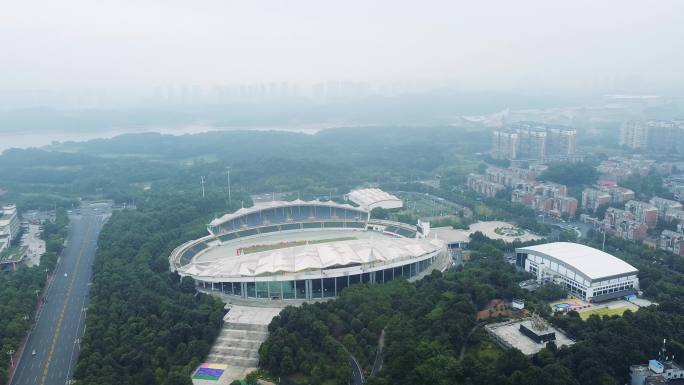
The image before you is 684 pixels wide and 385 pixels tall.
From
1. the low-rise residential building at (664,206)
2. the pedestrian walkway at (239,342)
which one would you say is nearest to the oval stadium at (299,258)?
the pedestrian walkway at (239,342)

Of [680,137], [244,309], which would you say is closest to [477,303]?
[244,309]

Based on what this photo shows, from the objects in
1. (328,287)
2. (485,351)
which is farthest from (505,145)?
(485,351)

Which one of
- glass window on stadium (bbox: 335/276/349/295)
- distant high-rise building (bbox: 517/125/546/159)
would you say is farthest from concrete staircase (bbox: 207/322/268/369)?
distant high-rise building (bbox: 517/125/546/159)

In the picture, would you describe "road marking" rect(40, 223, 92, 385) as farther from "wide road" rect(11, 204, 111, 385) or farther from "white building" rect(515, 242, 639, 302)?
"white building" rect(515, 242, 639, 302)

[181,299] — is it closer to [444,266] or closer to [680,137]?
[444,266]

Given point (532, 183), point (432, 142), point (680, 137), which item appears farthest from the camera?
point (432, 142)
